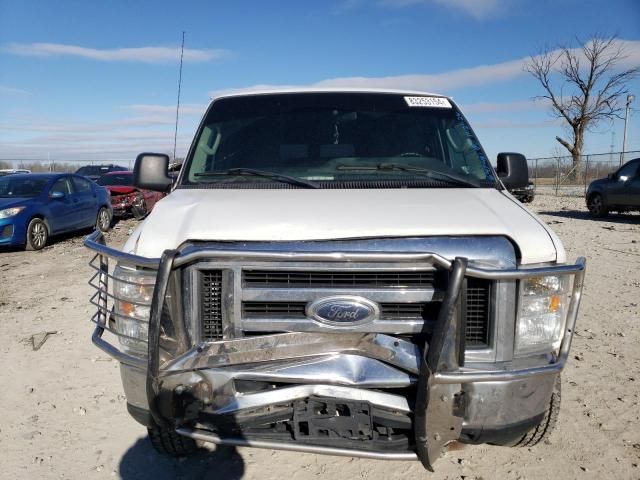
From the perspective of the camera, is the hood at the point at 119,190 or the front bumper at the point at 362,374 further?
the hood at the point at 119,190

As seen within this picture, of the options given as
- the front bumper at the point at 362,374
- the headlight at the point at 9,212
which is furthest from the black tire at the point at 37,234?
the front bumper at the point at 362,374

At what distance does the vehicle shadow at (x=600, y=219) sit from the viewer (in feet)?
48.8

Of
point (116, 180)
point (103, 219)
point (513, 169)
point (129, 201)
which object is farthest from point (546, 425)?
point (116, 180)

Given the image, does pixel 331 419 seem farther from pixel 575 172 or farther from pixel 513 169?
pixel 575 172

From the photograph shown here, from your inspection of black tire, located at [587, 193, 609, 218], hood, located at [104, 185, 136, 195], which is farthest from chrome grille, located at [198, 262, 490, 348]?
black tire, located at [587, 193, 609, 218]

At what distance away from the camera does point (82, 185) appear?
499 inches

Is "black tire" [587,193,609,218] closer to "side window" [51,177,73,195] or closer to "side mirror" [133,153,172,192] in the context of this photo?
"side window" [51,177,73,195]

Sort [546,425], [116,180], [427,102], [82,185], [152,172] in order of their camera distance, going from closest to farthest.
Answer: [546,425] < [152,172] < [427,102] < [82,185] < [116,180]

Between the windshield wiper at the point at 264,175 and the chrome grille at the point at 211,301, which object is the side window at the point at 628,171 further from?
the chrome grille at the point at 211,301

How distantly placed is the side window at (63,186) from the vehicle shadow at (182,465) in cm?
985

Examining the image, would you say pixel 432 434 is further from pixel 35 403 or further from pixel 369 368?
pixel 35 403

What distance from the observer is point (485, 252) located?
226cm

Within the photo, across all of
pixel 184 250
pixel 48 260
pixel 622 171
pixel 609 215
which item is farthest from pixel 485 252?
pixel 609 215

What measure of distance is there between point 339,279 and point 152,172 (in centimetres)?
208
